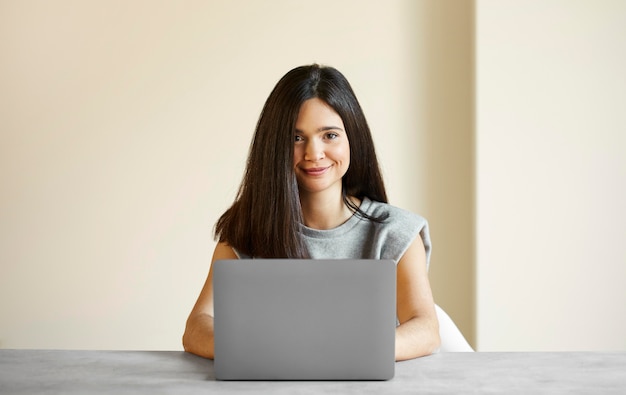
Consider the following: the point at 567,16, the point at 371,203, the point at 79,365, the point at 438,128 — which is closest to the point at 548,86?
the point at 567,16

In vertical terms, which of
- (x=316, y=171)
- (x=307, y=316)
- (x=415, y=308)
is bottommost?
(x=415, y=308)

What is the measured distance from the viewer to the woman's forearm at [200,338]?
4.86 ft

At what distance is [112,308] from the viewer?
3.62 metres

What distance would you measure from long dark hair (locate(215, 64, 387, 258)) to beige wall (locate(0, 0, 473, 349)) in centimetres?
160

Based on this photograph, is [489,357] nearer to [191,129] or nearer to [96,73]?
[191,129]

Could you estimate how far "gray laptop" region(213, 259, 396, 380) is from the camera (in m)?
1.21

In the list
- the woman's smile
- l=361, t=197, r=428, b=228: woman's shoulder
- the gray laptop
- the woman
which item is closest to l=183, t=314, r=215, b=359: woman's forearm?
the woman

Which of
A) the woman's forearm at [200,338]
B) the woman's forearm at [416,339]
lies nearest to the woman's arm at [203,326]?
the woman's forearm at [200,338]

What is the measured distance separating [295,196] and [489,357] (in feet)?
2.21

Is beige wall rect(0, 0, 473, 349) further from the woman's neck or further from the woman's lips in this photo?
the woman's lips

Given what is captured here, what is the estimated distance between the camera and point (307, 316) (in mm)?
1209

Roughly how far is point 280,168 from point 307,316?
71cm

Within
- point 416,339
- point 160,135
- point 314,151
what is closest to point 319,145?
point 314,151

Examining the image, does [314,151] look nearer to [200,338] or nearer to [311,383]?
[200,338]
